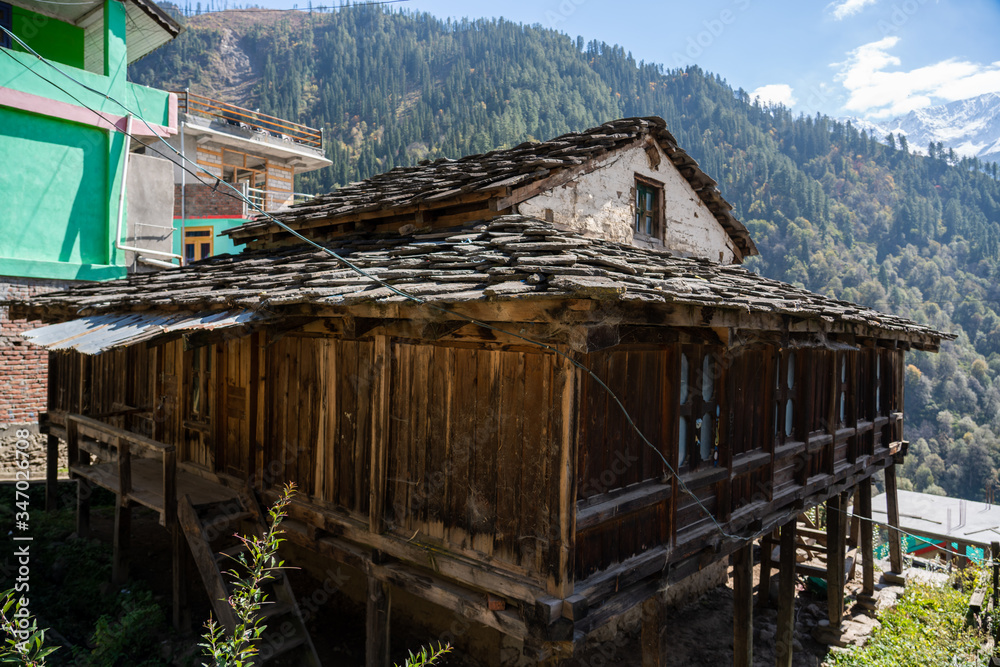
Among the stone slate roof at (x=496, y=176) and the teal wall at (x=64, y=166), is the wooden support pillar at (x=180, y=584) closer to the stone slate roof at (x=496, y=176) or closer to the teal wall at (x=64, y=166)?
the stone slate roof at (x=496, y=176)

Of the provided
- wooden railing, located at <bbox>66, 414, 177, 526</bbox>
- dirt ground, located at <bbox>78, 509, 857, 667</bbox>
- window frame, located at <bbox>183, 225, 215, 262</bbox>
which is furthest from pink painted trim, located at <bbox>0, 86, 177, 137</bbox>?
window frame, located at <bbox>183, 225, 215, 262</bbox>

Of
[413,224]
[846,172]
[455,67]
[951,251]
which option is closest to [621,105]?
[455,67]

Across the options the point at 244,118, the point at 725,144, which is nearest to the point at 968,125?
the point at 725,144

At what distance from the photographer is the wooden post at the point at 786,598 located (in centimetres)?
817

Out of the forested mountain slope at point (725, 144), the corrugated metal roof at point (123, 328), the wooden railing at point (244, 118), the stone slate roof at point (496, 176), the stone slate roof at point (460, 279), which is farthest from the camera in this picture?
the forested mountain slope at point (725, 144)

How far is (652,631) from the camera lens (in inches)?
225

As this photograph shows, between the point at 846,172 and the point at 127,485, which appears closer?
the point at 127,485

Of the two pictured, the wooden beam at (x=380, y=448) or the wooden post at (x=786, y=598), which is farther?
the wooden post at (x=786, y=598)

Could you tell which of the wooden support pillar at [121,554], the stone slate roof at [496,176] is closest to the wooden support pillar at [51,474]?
the wooden support pillar at [121,554]

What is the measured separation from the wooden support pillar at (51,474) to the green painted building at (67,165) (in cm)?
295

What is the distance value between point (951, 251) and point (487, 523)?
12696 cm

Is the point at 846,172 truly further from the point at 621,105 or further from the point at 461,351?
the point at 461,351

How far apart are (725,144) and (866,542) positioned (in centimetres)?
11009

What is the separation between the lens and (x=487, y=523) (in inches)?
190
